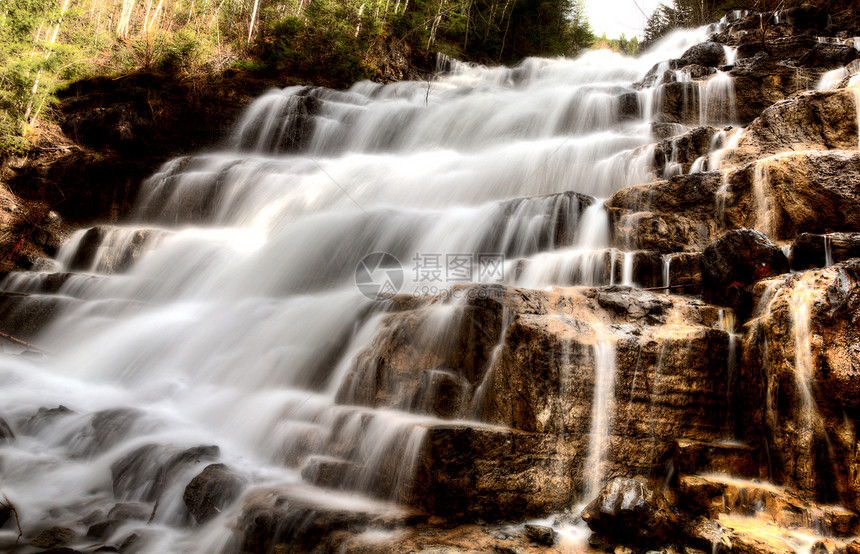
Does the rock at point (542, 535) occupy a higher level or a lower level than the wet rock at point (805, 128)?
lower

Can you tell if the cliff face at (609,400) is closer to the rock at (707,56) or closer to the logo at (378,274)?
the logo at (378,274)

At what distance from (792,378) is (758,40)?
1254 cm

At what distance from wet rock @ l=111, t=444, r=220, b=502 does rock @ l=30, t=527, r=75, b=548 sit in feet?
1.77

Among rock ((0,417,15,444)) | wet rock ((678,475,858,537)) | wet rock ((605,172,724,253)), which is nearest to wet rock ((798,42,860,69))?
wet rock ((605,172,724,253))

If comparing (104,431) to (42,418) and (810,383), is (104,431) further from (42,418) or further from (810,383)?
(810,383)

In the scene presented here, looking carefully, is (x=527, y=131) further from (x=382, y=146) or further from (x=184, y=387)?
(x=184, y=387)

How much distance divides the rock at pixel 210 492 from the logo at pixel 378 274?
3138 mm

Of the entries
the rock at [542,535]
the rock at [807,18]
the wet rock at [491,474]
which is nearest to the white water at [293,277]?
the wet rock at [491,474]

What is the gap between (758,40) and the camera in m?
12.4

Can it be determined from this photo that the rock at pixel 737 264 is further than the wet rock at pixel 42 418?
No

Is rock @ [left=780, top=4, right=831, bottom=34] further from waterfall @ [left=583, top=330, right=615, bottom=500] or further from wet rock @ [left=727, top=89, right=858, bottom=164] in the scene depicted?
waterfall @ [left=583, top=330, right=615, bottom=500]

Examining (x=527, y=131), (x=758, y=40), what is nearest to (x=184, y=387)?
(x=527, y=131)

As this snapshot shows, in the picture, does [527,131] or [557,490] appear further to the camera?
[527,131]

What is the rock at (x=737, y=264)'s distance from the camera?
4.52 m
